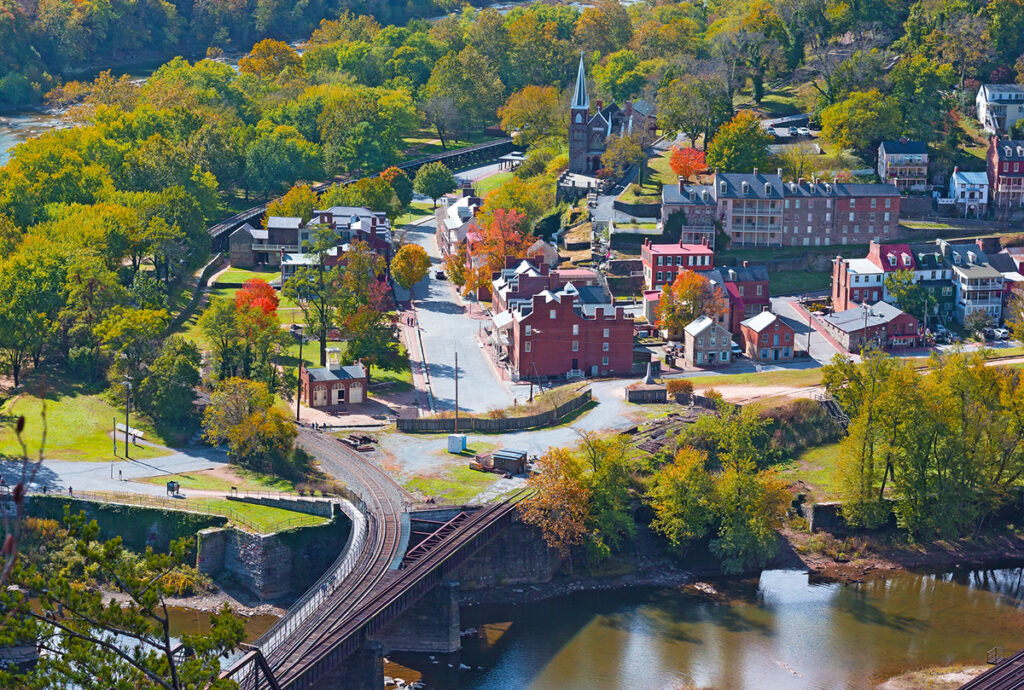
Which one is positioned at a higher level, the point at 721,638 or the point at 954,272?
the point at 954,272

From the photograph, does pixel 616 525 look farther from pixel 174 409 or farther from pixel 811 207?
pixel 811 207

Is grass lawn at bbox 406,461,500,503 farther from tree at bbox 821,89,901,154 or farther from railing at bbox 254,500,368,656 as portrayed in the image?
tree at bbox 821,89,901,154

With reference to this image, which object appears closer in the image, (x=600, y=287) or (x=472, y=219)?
(x=600, y=287)

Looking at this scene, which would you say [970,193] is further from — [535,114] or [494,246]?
[535,114]

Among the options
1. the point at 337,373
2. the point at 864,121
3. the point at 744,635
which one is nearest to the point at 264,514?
the point at 337,373

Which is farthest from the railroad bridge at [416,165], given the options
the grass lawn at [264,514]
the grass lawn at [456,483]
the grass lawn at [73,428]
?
the grass lawn at [264,514]

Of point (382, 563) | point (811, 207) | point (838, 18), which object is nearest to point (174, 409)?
point (382, 563)

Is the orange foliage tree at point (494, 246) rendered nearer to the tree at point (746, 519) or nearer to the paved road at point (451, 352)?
the paved road at point (451, 352)

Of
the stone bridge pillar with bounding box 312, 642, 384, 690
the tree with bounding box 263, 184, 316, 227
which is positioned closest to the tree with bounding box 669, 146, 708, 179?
the tree with bounding box 263, 184, 316, 227
